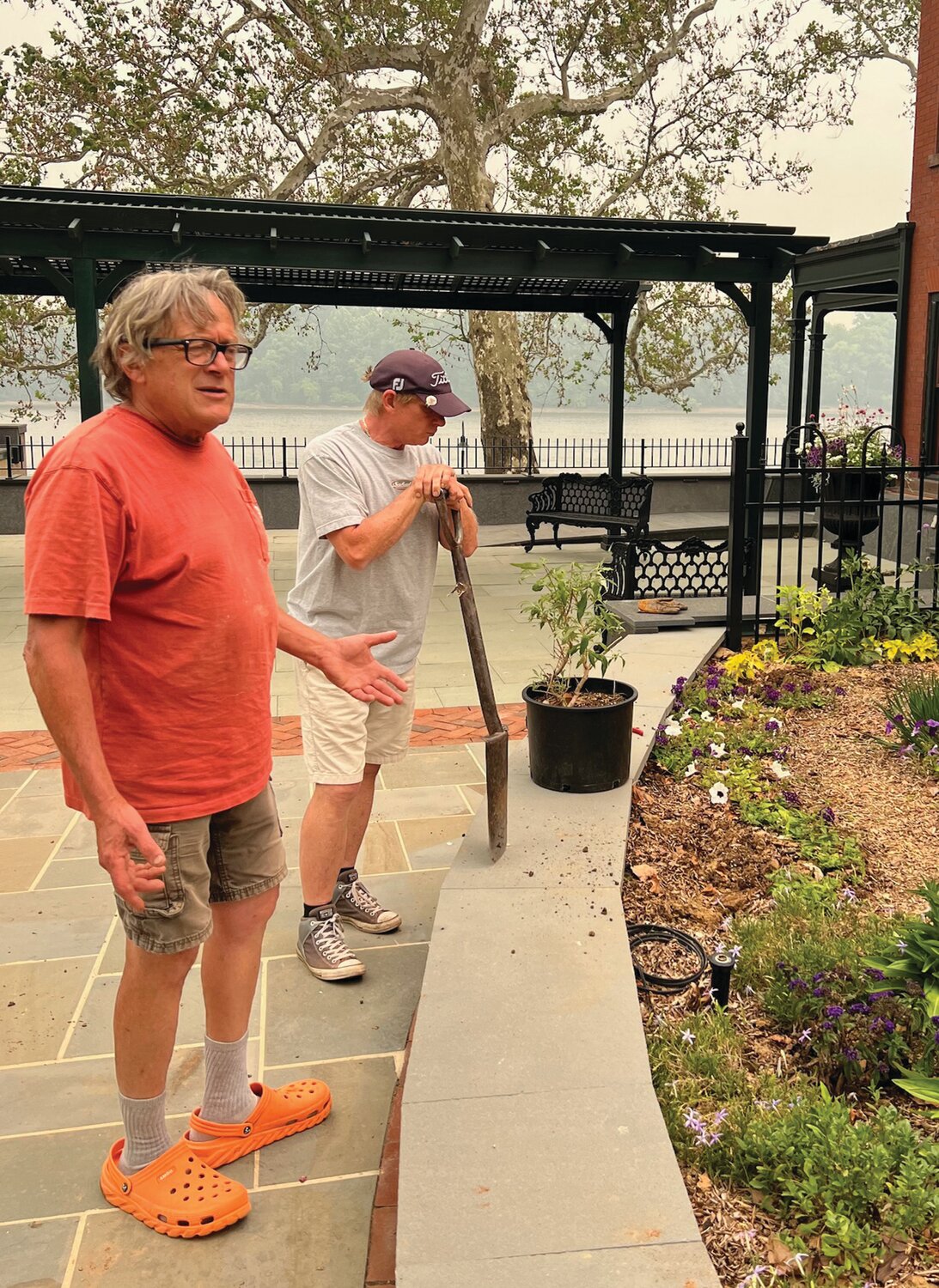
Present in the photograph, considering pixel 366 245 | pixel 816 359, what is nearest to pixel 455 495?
pixel 366 245

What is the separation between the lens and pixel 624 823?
12.3 feet

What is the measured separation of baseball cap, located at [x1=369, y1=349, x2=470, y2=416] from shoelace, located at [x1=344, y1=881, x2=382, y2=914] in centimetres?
163

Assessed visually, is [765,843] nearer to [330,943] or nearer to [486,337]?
[330,943]

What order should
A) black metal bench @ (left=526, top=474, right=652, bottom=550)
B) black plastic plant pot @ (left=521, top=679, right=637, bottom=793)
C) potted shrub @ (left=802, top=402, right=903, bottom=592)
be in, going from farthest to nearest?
black metal bench @ (left=526, top=474, right=652, bottom=550)
potted shrub @ (left=802, top=402, right=903, bottom=592)
black plastic plant pot @ (left=521, top=679, right=637, bottom=793)

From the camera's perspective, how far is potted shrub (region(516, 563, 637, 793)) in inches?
156

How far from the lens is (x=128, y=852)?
6.82 ft

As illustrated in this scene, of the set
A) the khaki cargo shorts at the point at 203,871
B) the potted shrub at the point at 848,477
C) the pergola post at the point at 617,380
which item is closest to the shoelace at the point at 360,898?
the khaki cargo shorts at the point at 203,871

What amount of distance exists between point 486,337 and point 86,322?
41.3 feet

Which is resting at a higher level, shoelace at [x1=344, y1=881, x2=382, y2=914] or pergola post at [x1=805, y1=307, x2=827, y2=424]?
pergola post at [x1=805, y1=307, x2=827, y2=424]

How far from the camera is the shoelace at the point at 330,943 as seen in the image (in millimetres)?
3398

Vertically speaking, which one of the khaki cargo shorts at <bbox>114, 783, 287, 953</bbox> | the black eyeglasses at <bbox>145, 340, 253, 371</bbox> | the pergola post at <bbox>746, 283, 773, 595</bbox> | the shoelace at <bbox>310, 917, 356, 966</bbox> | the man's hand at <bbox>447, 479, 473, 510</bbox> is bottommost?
the shoelace at <bbox>310, 917, 356, 966</bbox>

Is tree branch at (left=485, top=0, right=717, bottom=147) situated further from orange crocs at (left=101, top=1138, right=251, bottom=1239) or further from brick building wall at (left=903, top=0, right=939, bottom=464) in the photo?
orange crocs at (left=101, top=1138, right=251, bottom=1239)

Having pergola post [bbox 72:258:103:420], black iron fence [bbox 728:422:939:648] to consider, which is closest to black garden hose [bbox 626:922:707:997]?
black iron fence [bbox 728:422:939:648]

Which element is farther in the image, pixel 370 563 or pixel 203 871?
pixel 370 563
